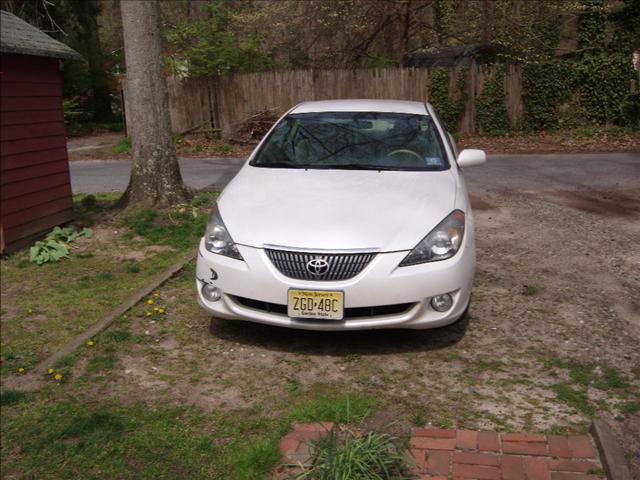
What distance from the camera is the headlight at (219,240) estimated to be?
15.8ft

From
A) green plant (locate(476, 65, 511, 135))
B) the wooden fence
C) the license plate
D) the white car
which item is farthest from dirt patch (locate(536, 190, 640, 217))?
the wooden fence

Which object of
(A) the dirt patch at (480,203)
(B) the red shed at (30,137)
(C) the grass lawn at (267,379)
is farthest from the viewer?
(A) the dirt patch at (480,203)

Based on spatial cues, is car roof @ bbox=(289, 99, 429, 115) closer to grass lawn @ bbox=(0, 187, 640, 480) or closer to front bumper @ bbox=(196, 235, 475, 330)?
grass lawn @ bbox=(0, 187, 640, 480)

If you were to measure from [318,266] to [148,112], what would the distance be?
5020 mm

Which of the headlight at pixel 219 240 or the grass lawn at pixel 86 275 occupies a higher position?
the headlight at pixel 219 240

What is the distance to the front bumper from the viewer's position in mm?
4516

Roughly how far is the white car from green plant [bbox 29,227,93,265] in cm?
276

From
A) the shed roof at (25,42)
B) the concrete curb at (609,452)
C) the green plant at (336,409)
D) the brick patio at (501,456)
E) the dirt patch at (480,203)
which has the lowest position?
the brick patio at (501,456)

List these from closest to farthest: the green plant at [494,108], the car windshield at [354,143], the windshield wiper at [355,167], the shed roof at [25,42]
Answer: the windshield wiper at [355,167] → the car windshield at [354,143] → the shed roof at [25,42] → the green plant at [494,108]

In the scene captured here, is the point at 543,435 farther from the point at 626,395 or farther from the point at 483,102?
the point at 483,102

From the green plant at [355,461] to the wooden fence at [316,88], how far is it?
16.3 metres

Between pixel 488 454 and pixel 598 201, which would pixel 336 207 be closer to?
pixel 488 454

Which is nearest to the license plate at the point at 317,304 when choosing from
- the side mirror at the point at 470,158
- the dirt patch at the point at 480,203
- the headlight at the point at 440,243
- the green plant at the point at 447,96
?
the headlight at the point at 440,243

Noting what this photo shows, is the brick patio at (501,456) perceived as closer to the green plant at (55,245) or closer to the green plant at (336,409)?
the green plant at (336,409)
